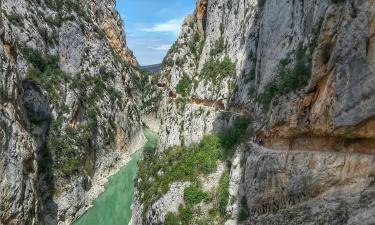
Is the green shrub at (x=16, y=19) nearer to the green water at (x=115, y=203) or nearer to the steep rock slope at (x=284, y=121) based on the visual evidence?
the steep rock slope at (x=284, y=121)

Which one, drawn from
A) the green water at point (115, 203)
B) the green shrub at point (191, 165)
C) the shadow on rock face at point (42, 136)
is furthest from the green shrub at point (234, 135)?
the shadow on rock face at point (42, 136)

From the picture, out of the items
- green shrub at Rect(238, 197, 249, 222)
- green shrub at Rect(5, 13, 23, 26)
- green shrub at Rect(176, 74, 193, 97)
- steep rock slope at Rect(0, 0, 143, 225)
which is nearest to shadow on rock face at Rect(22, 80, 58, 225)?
steep rock slope at Rect(0, 0, 143, 225)

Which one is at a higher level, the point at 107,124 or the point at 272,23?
the point at 272,23

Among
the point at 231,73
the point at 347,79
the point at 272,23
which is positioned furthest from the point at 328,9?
the point at 231,73

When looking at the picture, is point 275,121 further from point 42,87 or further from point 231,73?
point 42,87

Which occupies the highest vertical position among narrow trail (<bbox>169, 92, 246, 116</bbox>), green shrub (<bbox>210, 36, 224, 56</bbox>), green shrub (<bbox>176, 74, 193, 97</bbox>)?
green shrub (<bbox>210, 36, 224, 56</bbox>)

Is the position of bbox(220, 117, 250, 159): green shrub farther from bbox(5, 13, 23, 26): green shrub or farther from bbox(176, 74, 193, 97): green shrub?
bbox(5, 13, 23, 26): green shrub

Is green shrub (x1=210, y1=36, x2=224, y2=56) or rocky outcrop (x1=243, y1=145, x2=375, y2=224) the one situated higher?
green shrub (x1=210, y1=36, x2=224, y2=56)
